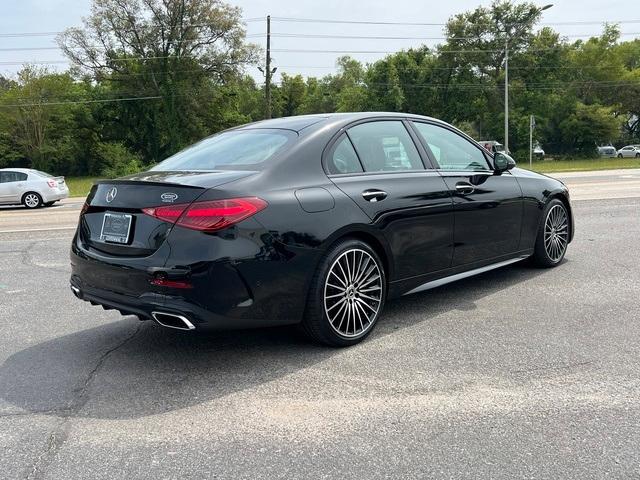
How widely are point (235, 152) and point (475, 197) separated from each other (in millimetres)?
2102

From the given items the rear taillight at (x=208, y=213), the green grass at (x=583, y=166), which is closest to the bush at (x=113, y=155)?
the green grass at (x=583, y=166)

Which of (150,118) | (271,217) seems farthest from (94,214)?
(150,118)

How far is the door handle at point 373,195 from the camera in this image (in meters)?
4.18

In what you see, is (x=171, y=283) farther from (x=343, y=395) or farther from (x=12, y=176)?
(x=12, y=176)

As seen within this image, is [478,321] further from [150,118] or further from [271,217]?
[150,118]

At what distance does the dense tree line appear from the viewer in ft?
162

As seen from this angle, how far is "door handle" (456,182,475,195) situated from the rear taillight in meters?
2.06

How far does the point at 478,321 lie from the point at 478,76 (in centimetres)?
5978

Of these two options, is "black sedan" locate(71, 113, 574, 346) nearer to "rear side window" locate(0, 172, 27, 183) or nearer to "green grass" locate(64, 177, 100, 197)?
"green grass" locate(64, 177, 100, 197)

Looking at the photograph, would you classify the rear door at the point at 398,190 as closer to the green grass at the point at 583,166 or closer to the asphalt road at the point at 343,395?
the asphalt road at the point at 343,395

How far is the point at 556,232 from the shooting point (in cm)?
628

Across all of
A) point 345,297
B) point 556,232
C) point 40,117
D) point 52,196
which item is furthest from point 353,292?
point 40,117

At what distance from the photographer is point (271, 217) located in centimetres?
363

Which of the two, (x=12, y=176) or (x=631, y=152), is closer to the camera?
(x=12, y=176)
